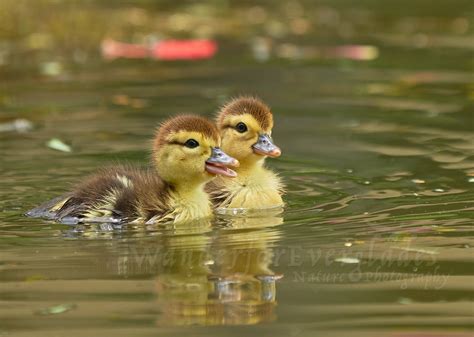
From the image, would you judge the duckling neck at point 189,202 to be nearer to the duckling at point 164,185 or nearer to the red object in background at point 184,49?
the duckling at point 164,185

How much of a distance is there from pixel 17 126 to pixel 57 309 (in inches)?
198

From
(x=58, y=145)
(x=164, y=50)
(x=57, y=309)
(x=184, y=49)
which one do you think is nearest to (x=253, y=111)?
(x=58, y=145)

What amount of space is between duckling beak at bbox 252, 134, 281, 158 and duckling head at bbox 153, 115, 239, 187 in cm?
48

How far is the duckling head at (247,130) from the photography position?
7.65 m

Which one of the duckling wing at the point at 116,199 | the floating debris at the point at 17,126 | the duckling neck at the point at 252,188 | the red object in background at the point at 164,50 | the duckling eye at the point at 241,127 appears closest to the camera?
the duckling wing at the point at 116,199

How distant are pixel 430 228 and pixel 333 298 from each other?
151 centimetres

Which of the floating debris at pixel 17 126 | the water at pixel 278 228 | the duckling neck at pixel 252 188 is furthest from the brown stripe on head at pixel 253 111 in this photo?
the floating debris at pixel 17 126

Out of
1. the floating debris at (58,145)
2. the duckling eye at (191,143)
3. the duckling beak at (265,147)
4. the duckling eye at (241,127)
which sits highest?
the floating debris at (58,145)

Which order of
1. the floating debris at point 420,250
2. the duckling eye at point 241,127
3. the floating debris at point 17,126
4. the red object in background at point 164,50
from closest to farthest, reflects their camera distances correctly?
the floating debris at point 420,250 < the duckling eye at point 241,127 < the floating debris at point 17,126 < the red object in background at point 164,50

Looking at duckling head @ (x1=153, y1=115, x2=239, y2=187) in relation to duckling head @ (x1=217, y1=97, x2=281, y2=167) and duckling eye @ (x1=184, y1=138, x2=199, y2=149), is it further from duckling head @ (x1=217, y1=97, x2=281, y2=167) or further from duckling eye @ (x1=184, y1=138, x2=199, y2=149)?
duckling head @ (x1=217, y1=97, x2=281, y2=167)

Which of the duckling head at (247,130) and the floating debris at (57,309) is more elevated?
the duckling head at (247,130)

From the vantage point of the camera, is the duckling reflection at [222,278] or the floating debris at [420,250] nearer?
the duckling reflection at [222,278]

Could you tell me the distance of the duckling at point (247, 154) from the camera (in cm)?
759

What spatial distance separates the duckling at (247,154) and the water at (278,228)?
24cm
